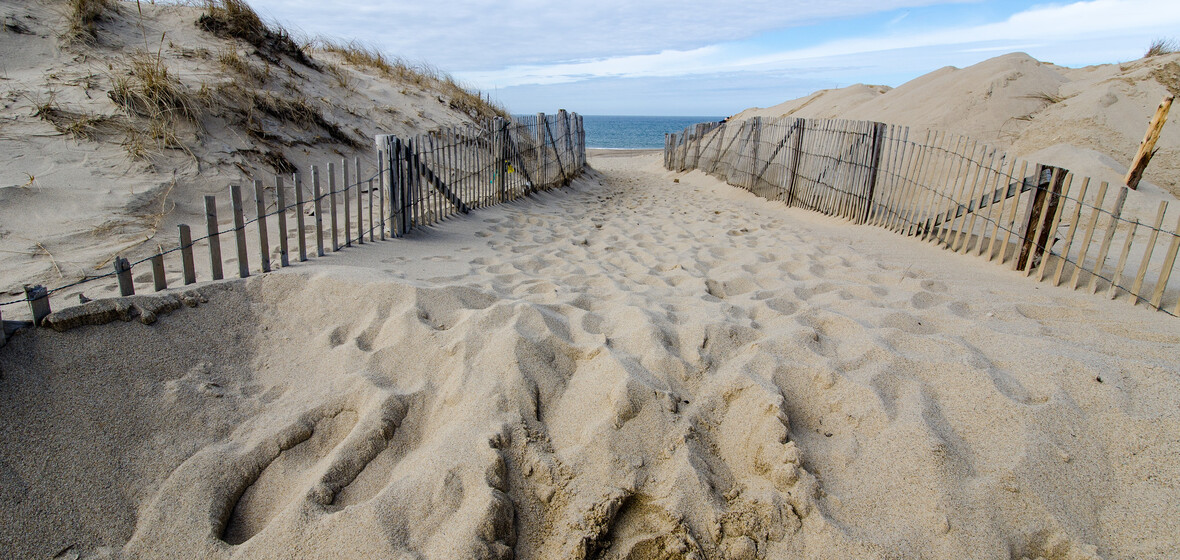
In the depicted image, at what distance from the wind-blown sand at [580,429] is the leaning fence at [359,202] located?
29cm

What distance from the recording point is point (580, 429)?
82.4 inches

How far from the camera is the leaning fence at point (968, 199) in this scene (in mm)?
3744

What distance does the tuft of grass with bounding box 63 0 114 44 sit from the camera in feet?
21.9

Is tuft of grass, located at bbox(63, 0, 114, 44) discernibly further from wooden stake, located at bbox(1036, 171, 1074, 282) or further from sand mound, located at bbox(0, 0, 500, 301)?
wooden stake, located at bbox(1036, 171, 1074, 282)

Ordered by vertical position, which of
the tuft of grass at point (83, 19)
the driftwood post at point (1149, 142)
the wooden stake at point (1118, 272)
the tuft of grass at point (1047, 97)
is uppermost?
the tuft of grass at point (1047, 97)

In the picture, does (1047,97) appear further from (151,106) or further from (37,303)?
(151,106)

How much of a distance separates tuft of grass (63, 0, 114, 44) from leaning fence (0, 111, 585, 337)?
3.05 m

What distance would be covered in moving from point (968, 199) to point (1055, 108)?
562 cm

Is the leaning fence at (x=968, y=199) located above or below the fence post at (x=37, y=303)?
above

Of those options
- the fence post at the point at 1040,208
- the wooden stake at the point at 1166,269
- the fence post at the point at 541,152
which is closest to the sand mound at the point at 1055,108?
the fence post at the point at 1040,208

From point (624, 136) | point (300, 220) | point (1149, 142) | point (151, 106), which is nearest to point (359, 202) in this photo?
point (300, 220)

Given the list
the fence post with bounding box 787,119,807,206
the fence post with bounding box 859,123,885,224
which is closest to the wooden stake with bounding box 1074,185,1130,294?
the fence post with bounding box 859,123,885,224

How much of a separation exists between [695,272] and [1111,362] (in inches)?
89.3

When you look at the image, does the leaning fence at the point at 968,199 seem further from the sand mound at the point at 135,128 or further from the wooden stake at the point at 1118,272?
the sand mound at the point at 135,128
